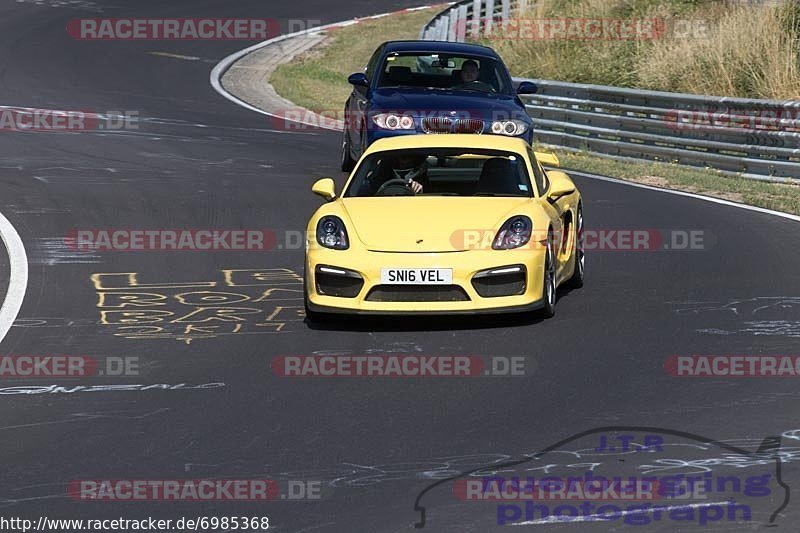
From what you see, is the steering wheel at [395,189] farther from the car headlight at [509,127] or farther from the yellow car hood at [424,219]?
the car headlight at [509,127]

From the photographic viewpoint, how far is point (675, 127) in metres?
20.8

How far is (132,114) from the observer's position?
26328 millimetres

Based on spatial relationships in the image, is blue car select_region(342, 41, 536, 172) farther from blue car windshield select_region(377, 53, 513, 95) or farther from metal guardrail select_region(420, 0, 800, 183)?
metal guardrail select_region(420, 0, 800, 183)

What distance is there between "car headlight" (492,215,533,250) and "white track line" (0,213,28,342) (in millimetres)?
3428

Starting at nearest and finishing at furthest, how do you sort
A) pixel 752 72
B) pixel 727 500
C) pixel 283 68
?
pixel 727 500 < pixel 752 72 < pixel 283 68

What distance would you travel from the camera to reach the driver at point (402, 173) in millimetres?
11633

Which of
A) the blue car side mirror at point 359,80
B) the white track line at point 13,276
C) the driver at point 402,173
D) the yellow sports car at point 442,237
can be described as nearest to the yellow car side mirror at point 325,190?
the yellow sports car at point 442,237

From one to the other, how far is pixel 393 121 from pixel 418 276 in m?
7.18

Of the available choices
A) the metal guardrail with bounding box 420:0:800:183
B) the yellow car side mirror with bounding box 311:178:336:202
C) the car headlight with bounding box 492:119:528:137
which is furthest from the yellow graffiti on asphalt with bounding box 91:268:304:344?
the metal guardrail with bounding box 420:0:800:183

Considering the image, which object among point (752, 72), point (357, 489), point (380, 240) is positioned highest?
point (752, 72)

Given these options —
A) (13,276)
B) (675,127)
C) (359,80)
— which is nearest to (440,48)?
(359,80)

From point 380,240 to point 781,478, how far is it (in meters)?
4.39

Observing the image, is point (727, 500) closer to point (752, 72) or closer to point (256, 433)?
point (256, 433)

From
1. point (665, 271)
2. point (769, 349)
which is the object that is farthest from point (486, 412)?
point (665, 271)
